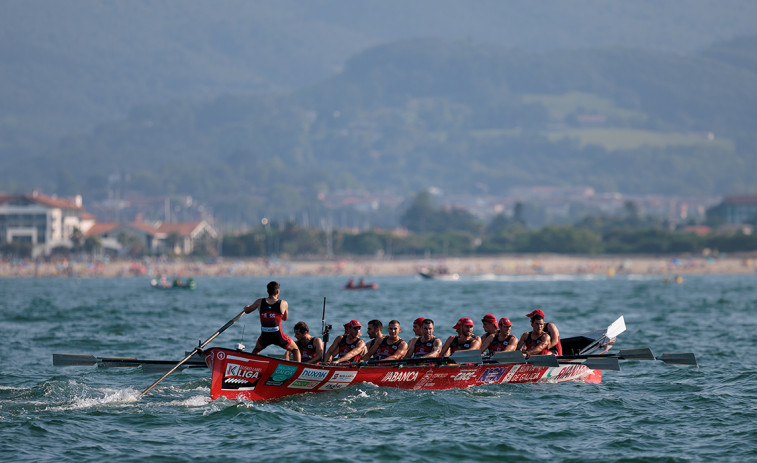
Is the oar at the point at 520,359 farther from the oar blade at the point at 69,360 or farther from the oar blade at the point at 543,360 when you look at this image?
the oar blade at the point at 69,360

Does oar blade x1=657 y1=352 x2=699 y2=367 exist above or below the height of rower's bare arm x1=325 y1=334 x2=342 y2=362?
below

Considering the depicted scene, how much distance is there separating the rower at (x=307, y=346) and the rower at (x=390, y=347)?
5.10 feet

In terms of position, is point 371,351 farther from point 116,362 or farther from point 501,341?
point 116,362

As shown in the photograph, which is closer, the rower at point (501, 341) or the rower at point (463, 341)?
the rower at point (463, 341)

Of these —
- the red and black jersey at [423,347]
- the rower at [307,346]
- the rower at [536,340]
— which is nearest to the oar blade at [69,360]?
the rower at [307,346]

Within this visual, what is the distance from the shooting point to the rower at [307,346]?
79.5 ft

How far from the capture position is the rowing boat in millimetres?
22547

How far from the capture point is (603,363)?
1056 inches

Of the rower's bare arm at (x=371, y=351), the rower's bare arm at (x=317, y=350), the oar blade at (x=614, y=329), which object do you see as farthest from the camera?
the oar blade at (x=614, y=329)

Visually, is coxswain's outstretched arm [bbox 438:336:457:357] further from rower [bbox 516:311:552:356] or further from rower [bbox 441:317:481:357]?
rower [bbox 516:311:552:356]

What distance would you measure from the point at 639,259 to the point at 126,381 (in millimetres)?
166566

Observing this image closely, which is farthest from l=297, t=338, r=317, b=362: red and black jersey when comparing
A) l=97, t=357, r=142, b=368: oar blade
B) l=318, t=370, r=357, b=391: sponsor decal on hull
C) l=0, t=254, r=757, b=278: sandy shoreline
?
l=0, t=254, r=757, b=278: sandy shoreline

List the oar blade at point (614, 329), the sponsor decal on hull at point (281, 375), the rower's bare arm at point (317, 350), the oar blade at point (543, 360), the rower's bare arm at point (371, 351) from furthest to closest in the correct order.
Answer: the oar blade at point (614, 329), the oar blade at point (543, 360), the rower's bare arm at point (371, 351), the rower's bare arm at point (317, 350), the sponsor decal on hull at point (281, 375)

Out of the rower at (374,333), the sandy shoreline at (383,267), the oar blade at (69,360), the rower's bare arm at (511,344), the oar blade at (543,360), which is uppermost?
the sandy shoreline at (383,267)
